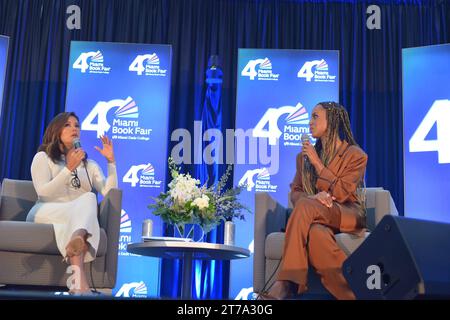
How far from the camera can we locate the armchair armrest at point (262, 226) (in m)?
3.27

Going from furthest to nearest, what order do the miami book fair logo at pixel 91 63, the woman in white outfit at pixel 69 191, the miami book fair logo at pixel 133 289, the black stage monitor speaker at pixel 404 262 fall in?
the miami book fair logo at pixel 91 63
the miami book fair logo at pixel 133 289
the woman in white outfit at pixel 69 191
the black stage monitor speaker at pixel 404 262

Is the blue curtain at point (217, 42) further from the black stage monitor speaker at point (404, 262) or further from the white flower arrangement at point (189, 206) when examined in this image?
the black stage monitor speaker at point (404, 262)

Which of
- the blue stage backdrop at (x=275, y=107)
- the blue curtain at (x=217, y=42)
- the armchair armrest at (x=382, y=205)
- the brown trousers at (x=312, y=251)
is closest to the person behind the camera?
the brown trousers at (x=312, y=251)

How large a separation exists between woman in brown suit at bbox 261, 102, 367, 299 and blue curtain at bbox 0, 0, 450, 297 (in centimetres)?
185

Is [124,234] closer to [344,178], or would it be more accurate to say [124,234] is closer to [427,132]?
[344,178]

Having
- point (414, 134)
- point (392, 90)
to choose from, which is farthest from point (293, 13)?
point (414, 134)

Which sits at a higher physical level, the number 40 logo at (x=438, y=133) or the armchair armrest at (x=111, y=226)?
the number 40 logo at (x=438, y=133)

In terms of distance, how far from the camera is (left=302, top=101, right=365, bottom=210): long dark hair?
342 cm

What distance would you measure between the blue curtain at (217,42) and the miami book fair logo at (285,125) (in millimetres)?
444

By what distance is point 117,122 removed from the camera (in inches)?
193

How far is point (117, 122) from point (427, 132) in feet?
8.17

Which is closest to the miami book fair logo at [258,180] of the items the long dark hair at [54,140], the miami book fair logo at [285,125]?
the miami book fair logo at [285,125]
